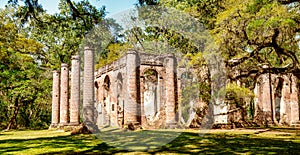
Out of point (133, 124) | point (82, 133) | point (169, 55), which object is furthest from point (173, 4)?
point (82, 133)

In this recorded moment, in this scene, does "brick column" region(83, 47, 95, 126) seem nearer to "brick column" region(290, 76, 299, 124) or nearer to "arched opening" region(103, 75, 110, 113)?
"arched opening" region(103, 75, 110, 113)

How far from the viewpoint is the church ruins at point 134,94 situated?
734 inches

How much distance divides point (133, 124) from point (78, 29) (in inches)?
398

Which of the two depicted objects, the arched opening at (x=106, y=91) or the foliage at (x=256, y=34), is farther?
the arched opening at (x=106, y=91)

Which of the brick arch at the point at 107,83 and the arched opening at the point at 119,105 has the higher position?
the brick arch at the point at 107,83

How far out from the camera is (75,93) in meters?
21.0

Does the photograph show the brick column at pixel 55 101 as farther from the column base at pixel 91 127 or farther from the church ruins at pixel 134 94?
the column base at pixel 91 127

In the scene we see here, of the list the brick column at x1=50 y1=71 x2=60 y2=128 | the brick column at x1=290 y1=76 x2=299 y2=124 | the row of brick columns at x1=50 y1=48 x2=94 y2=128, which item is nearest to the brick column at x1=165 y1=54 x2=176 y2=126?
the row of brick columns at x1=50 y1=48 x2=94 y2=128

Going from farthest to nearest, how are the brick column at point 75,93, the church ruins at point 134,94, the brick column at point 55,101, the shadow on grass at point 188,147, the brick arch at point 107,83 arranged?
1. the brick arch at point 107,83
2. the brick column at point 55,101
3. the brick column at point 75,93
4. the church ruins at point 134,94
5. the shadow on grass at point 188,147

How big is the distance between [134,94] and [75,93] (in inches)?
180

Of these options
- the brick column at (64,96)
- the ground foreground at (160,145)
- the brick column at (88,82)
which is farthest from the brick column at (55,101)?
the ground foreground at (160,145)

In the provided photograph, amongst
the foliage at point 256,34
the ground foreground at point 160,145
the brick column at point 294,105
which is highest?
the foliage at point 256,34

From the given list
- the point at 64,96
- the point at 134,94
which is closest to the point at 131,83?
the point at 134,94

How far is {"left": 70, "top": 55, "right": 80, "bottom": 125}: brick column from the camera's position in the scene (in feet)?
67.4
